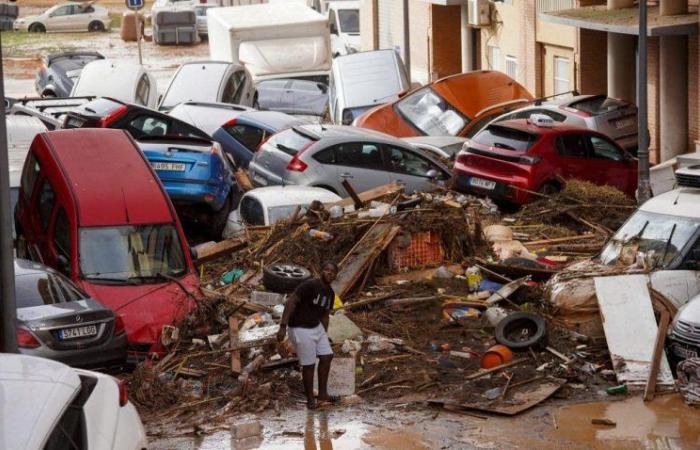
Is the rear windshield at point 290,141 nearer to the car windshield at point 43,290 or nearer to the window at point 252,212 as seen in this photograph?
the window at point 252,212

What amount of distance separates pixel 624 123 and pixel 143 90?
12.1 m

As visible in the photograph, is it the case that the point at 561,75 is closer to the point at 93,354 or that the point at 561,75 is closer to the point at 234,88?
the point at 234,88

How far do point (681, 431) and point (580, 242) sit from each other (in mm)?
7050

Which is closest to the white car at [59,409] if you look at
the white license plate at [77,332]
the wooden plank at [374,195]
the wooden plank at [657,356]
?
the white license plate at [77,332]

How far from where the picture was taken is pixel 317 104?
35.3 metres

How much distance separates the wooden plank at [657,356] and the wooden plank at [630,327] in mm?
85

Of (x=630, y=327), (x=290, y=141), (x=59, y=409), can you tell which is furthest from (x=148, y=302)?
(x=59, y=409)

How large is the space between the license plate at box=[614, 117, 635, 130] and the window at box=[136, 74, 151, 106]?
1160cm

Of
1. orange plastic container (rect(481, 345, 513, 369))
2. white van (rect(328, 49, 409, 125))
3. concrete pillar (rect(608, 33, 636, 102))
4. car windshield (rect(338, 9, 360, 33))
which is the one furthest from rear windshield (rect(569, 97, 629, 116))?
car windshield (rect(338, 9, 360, 33))

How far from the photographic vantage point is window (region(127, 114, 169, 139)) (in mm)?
24094

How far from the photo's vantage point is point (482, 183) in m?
21.5

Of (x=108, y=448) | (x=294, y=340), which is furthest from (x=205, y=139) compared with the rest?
(x=108, y=448)

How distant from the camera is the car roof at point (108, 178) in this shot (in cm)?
1644

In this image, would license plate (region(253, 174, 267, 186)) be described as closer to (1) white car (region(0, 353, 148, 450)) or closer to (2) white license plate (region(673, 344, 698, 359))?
(2) white license plate (region(673, 344, 698, 359))
